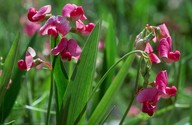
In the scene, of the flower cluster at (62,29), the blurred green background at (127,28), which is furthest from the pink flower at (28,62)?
the blurred green background at (127,28)

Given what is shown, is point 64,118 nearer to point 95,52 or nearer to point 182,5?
point 95,52

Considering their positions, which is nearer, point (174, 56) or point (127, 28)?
point (174, 56)

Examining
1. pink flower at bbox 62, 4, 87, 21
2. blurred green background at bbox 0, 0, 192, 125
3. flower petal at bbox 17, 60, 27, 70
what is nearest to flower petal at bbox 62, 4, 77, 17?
pink flower at bbox 62, 4, 87, 21

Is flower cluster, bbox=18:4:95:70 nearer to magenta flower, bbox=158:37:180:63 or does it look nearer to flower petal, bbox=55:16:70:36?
flower petal, bbox=55:16:70:36

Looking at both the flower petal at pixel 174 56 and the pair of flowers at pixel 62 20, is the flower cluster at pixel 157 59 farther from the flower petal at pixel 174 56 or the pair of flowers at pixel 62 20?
the pair of flowers at pixel 62 20

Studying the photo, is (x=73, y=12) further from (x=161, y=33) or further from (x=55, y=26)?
(x=161, y=33)

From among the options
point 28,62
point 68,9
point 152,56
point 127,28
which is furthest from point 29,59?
point 127,28
